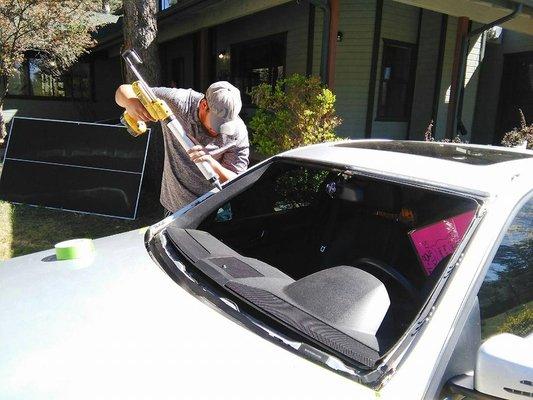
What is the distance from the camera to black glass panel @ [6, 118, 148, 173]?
6.08m

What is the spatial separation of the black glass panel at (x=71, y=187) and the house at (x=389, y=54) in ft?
11.2

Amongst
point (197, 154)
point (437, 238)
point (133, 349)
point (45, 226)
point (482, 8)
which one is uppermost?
point (482, 8)

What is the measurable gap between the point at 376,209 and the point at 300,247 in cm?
51

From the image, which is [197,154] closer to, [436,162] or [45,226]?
[436,162]

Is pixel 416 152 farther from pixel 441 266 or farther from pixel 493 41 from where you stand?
pixel 493 41

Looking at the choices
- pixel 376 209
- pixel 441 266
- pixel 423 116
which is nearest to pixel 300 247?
pixel 376 209

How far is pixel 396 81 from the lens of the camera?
369 inches

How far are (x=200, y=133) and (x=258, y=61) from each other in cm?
790

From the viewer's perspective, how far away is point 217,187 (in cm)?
248

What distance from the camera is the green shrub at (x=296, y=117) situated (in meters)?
6.02

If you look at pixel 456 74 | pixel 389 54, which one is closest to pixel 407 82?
pixel 389 54

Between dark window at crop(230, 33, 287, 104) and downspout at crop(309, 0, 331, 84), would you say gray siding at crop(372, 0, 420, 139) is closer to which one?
dark window at crop(230, 33, 287, 104)

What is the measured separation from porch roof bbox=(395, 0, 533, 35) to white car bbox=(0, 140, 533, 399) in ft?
17.6

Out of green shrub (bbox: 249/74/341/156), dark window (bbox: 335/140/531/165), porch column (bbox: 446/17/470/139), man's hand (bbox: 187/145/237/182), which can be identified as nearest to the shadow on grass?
green shrub (bbox: 249/74/341/156)
